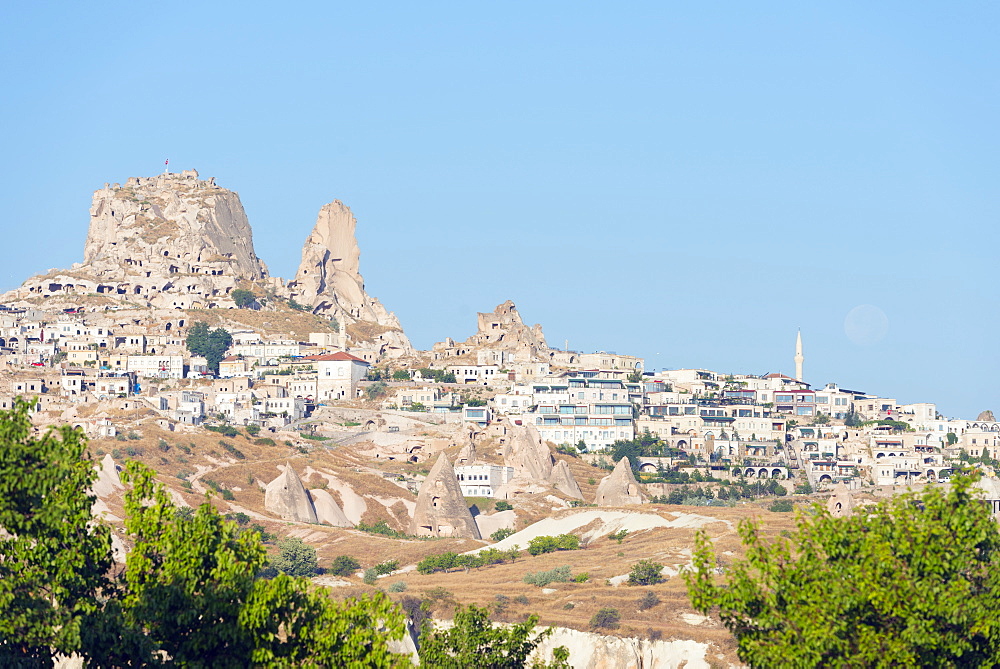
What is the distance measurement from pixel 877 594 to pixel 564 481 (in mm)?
107306

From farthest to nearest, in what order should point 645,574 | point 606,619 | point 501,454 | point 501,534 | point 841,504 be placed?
point 501,454, point 501,534, point 841,504, point 645,574, point 606,619

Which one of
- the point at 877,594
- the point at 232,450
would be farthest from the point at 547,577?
the point at 877,594

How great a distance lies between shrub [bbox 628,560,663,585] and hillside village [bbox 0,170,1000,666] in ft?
4.77

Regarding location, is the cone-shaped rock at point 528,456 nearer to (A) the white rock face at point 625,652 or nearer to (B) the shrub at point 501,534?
(B) the shrub at point 501,534

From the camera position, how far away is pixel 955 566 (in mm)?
37562

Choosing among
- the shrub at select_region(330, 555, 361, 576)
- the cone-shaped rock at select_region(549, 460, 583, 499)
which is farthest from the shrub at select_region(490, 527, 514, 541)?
the shrub at select_region(330, 555, 361, 576)

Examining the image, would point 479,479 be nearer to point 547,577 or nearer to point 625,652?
point 547,577

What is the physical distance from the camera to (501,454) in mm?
148375

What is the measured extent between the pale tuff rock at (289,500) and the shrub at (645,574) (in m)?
36.0

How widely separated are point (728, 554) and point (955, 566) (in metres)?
63.5

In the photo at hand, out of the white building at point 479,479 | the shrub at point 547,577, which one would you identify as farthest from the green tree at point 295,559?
the white building at point 479,479

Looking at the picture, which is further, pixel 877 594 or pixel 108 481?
pixel 108 481

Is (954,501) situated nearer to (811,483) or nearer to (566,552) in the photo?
(566,552)

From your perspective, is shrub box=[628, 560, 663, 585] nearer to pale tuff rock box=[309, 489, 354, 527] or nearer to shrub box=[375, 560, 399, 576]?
shrub box=[375, 560, 399, 576]
